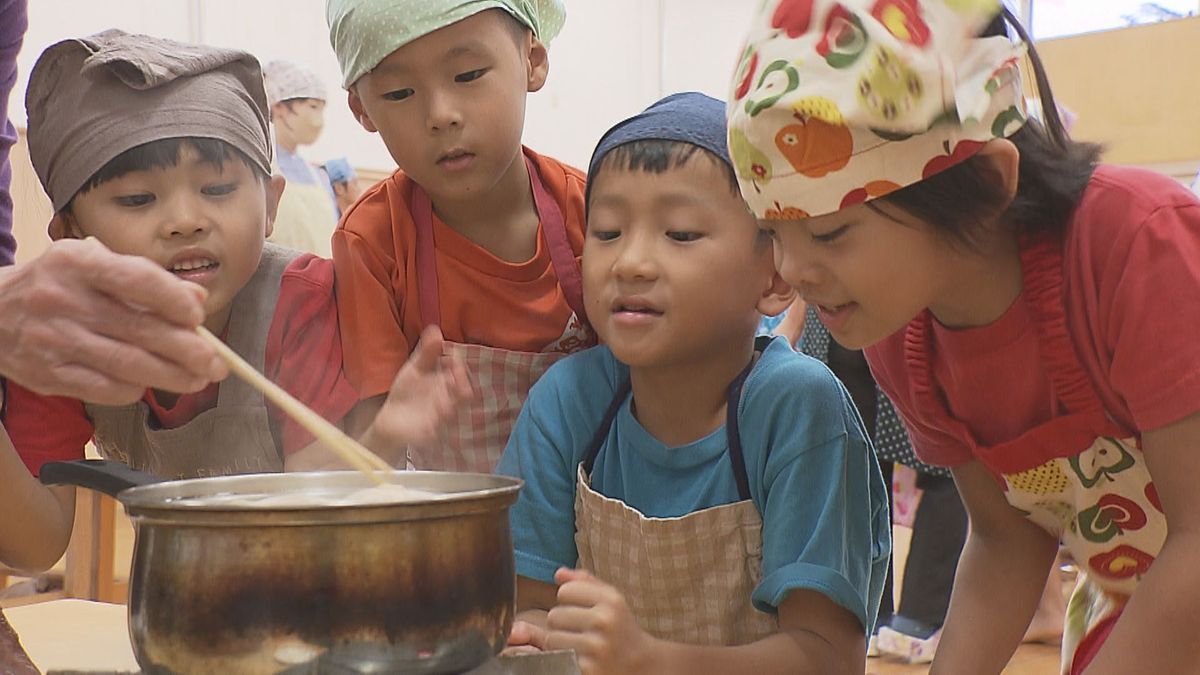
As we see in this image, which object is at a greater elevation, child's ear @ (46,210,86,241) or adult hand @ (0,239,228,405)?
child's ear @ (46,210,86,241)

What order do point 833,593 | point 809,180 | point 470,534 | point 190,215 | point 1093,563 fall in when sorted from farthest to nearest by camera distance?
1. point 190,215
2. point 1093,563
3. point 833,593
4. point 809,180
5. point 470,534

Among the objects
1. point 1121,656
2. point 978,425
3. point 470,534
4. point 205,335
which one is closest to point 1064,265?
point 978,425

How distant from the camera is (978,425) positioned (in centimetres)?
128

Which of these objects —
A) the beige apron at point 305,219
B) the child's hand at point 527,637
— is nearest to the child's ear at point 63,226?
the child's hand at point 527,637

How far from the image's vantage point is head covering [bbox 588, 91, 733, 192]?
1350mm

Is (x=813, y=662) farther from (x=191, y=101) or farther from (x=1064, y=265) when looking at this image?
Result: (x=191, y=101)

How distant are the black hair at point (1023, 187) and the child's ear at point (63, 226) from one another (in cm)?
100

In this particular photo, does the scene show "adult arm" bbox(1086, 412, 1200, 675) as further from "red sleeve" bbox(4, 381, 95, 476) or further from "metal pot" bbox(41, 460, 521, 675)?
"red sleeve" bbox(4, 381, 95, 476)

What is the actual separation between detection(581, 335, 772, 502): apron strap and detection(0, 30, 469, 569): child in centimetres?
19

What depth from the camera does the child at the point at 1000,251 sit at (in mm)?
1040

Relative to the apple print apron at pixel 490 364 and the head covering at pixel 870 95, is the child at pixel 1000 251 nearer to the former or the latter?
the head covering at pixel 870 95

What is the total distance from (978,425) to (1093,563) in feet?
0.69

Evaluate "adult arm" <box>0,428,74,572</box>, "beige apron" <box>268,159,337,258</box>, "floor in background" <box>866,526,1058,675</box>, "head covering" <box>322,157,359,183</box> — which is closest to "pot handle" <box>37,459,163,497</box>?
"adult arm" <box>0,428,74,572</box>

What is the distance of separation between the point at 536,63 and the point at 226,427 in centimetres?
66
